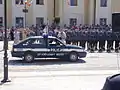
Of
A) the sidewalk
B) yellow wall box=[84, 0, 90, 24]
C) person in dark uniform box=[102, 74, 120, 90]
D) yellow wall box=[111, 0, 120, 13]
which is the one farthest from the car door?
yellow wall box=[111, 0, 120, 13]

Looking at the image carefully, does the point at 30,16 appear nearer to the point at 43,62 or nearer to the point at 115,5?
the point at 115,5

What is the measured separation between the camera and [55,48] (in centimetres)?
2034

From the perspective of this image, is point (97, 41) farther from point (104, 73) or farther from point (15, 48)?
point (104, 73)

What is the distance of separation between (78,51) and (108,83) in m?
15.8

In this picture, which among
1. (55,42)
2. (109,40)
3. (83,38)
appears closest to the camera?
(55,42)

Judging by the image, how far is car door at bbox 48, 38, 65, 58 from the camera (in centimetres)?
2030

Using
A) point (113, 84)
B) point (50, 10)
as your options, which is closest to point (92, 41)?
point (113, 84)

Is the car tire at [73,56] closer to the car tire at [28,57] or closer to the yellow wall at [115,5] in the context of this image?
the car tire at [28,57]

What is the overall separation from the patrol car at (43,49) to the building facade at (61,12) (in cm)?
2974

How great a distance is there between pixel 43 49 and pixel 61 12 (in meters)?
31.6

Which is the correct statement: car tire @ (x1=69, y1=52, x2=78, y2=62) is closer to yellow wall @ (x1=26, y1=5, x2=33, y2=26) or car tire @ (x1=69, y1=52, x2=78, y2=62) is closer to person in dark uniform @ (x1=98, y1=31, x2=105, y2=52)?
person in dark uniform @ (x1=98, y1=31, x2=105, y2=52)

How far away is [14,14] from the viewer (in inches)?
1972

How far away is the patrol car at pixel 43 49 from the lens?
20052 mm

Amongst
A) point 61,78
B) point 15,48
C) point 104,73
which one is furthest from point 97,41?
point 61,78
